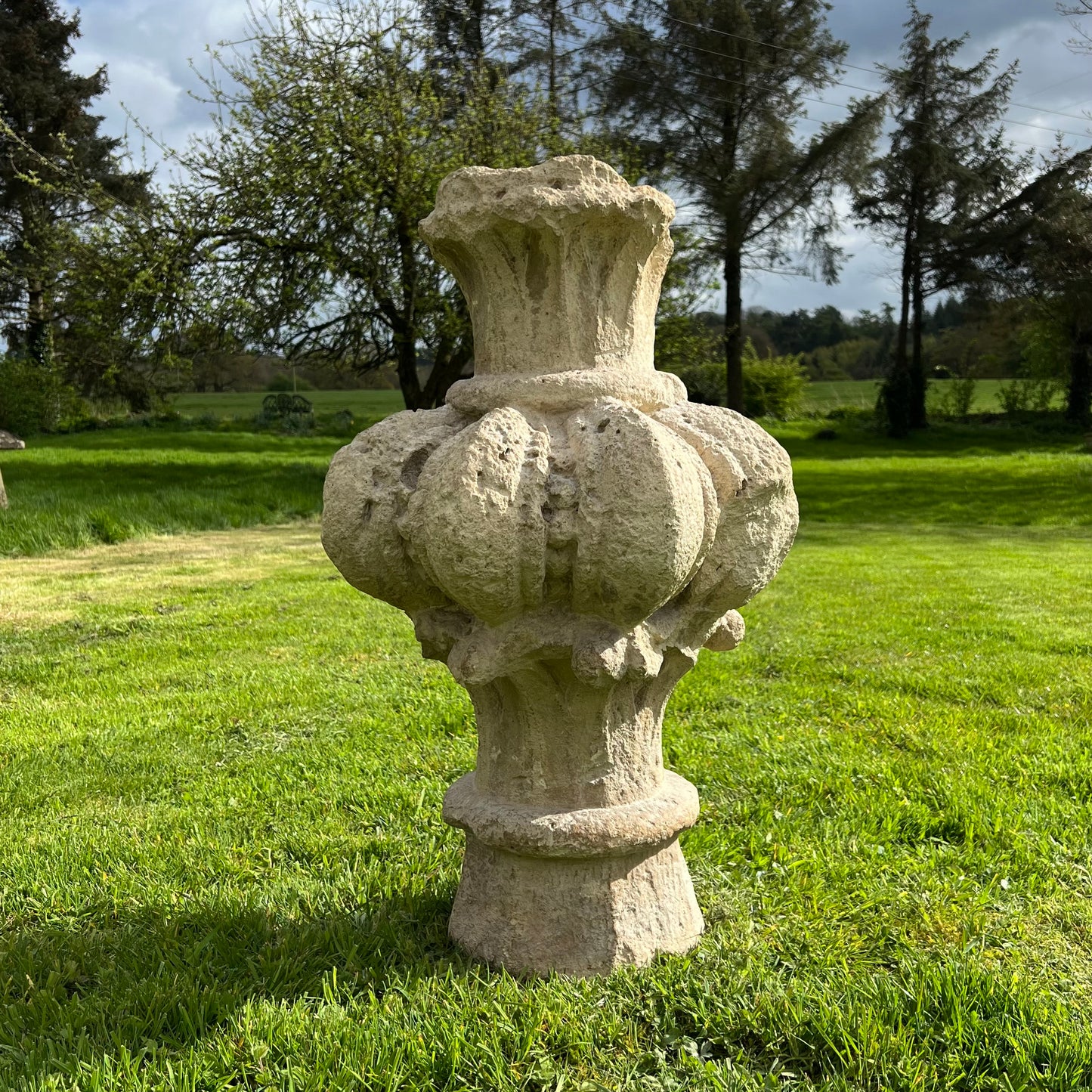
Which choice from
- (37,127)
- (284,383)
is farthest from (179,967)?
(284,383)

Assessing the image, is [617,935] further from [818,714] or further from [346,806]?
[818,714]

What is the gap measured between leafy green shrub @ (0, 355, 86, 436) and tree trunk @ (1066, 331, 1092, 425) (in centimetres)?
2449

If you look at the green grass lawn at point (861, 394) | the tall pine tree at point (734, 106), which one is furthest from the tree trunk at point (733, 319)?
the green grass lawn at point (861, 394)

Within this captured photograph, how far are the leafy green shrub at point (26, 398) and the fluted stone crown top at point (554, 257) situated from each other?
20.6 meters

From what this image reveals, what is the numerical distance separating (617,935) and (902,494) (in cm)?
1445

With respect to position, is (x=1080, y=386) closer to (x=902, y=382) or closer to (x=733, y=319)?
(x=902, y=382)

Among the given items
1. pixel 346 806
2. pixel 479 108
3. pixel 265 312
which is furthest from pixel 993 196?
pixel 346 806

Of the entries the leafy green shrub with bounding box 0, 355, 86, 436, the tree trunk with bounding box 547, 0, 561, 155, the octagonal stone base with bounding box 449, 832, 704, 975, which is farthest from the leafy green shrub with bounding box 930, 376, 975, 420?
the octagonal stone base with bounding box 449, 832, 704, 975

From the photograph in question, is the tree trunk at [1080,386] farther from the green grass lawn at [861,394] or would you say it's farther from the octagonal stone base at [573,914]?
the octagonal stone base at [573,914]

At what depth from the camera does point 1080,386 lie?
25594 millimetres

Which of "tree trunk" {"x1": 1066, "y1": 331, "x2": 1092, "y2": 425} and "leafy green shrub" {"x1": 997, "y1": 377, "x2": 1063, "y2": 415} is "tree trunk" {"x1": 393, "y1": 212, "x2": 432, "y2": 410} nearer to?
"tree trunk" {"x1": 1066, "y1": 331, "x2": 1092, "y2": 425}

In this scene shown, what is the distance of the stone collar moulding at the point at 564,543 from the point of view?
81.6 inches

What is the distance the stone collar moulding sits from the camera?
2072 millimetres

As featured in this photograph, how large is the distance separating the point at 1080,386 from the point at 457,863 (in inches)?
1072
